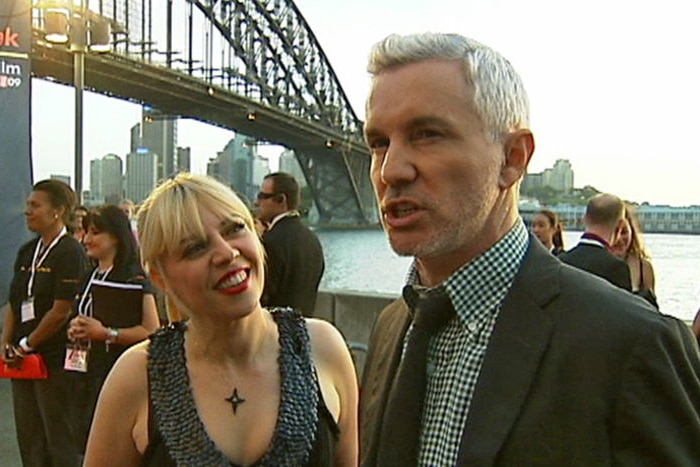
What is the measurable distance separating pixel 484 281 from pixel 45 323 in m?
3.35

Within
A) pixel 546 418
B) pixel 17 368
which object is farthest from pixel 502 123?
pixel 17 368

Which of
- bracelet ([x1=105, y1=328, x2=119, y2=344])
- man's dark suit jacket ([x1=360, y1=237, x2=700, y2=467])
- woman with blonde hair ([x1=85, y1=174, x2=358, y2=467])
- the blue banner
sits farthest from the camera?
the blue banner

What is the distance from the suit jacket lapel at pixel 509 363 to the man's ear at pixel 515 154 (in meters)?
0.16

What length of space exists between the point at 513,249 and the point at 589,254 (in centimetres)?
297

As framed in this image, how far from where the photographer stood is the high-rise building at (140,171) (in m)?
11.8

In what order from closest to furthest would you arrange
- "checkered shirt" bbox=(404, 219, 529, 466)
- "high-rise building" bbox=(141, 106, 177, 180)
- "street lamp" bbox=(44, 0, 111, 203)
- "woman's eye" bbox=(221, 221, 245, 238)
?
"checkered shirt" bbox=(404, 219, 529, 466)
"woman's eye" bbox=(221, 221, 245, 238)
"street lamp" bbox=(44, 0, 111, 203)
"high-rise building" bbox=(141, 106, 177, 180)

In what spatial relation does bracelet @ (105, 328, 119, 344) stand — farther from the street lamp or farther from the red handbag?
the street lamp

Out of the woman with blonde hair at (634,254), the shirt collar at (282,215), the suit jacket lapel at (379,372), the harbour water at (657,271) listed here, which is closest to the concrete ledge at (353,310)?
the harbour water at (657,271)

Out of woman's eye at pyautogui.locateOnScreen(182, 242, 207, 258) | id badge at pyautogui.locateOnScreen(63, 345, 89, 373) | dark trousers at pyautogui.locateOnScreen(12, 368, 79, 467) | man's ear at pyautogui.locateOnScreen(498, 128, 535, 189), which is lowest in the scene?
dark trousers at pyautogui.locateOnScreen(12, 368, 79, 467)

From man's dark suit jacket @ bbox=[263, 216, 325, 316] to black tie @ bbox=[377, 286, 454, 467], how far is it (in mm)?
3903

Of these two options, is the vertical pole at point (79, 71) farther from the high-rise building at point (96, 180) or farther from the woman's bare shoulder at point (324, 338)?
the woman's bare shoulder at point (324, 338)

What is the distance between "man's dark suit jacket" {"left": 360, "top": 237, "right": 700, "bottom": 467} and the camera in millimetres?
1023

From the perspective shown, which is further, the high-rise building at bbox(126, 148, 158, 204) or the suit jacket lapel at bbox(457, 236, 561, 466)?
the high-rise building at bbox(126, 148, 158, 204)

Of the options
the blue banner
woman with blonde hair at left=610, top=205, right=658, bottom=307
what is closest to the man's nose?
woman with blonde hair at left=610, top=205, right=658, bottom=307
